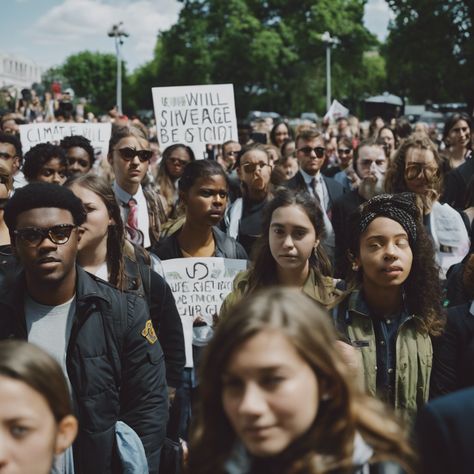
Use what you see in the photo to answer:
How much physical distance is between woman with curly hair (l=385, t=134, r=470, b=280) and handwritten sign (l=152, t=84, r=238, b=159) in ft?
8.86

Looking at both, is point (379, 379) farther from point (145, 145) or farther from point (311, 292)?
point (145, 145)

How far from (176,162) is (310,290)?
3.92 meters

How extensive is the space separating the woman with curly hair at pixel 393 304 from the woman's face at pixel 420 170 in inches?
75.3

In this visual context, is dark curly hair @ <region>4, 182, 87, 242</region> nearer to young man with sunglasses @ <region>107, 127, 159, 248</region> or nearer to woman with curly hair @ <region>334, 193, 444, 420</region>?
woman with curly hair @ <region>334, 193, 444, 420</region>

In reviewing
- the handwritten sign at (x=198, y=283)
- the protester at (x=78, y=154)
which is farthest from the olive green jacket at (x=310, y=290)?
the protester at (x=78, y=154)

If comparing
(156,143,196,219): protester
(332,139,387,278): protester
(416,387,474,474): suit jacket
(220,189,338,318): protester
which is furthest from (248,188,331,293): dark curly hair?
(156,143,196,219): protester

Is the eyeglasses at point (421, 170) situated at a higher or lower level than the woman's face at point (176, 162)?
lower

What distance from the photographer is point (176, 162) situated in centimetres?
746

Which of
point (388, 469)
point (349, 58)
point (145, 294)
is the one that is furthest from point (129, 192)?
point (349, 58)

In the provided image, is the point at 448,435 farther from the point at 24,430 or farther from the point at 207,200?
the point at 207,200

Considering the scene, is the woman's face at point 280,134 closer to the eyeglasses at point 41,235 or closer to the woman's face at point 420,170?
the woman's face at point 420,170

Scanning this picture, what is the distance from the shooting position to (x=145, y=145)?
5.87 meters

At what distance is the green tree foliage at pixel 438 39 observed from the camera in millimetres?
33500

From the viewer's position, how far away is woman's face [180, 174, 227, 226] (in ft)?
16.1
